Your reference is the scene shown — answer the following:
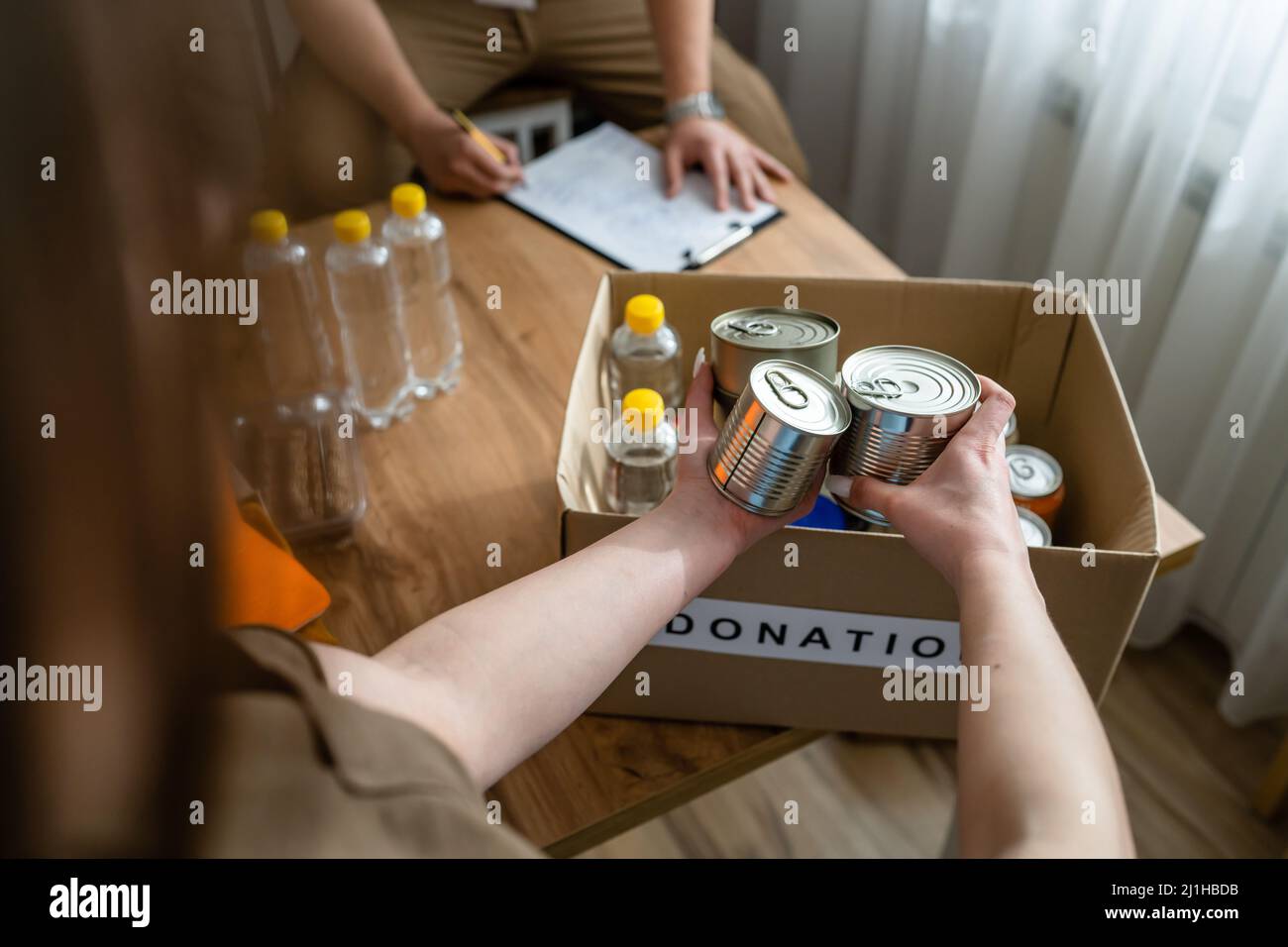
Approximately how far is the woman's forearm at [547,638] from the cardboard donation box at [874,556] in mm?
32

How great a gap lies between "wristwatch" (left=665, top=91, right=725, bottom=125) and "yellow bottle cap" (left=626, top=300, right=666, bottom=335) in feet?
2.16

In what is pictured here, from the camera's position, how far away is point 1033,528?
0.69m

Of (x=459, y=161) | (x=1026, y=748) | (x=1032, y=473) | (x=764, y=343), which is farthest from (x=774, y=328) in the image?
(x=459, y=161)

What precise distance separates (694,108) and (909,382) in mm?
843

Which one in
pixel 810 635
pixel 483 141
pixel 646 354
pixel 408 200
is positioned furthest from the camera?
pixel 483 141

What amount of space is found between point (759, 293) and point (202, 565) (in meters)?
0.68

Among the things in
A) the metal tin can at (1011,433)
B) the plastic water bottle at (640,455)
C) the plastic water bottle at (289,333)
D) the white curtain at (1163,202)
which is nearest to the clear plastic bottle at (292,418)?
the plastic water bottle at (289,333)

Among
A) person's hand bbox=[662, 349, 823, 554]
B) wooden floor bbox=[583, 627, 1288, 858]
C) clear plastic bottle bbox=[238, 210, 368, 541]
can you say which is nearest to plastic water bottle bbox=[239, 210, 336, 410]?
clear plastic bottle bbox=[238, 210, 368, 541]

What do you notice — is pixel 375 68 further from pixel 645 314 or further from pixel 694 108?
pixel 645 314

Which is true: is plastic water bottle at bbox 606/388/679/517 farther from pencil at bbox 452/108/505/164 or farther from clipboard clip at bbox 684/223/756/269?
pencil at bbox 452/108/505/164

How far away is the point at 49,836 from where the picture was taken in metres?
0.19

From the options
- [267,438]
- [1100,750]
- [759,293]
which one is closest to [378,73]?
[267,438]

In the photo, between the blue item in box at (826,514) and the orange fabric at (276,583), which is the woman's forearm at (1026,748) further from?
the orange fabric at (276,583)
